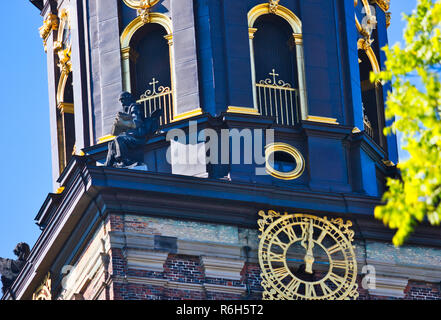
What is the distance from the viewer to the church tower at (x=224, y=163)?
140 ft

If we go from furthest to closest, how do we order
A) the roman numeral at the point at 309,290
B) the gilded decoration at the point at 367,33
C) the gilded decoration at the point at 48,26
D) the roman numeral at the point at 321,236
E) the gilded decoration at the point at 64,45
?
the gilded decoration at the point at 48,26, the gilded decoration at the point at 64,45, the gilded decoration at the point at 367,33, the roman numeral at the point at 321,236, the roman numeral at the point at 309,290

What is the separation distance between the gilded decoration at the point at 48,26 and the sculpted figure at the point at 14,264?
5.33 m

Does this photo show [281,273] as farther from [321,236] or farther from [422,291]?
[422,291]

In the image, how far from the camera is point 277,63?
152 ft

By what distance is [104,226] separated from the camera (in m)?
42.9

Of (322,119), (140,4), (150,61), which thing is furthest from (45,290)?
(322,119)

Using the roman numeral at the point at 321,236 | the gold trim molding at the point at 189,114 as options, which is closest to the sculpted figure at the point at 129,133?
the gold trim molding at the point at 189,114

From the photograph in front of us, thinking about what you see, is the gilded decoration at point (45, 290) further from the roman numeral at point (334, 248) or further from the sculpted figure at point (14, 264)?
the roman numeral at point (334, 248)
